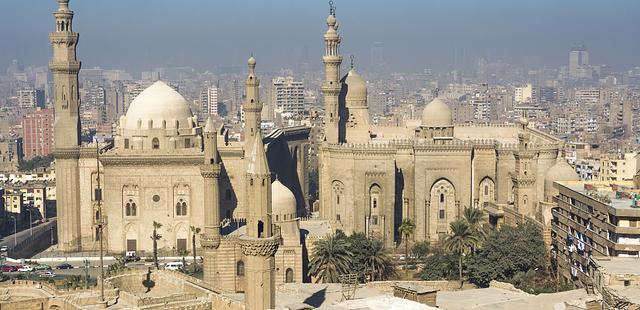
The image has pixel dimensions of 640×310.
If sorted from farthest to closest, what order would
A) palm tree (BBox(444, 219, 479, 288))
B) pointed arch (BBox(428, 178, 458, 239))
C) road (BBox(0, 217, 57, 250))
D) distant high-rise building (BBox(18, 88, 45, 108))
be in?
distant high-rise building (BBox(18, 88, 45, 108))
road (BBox(0, 217, 57, 250))
pointed arch (BBox(428, 178, 458, 239))
palm tree (BBox(444, 219, 479, 288))

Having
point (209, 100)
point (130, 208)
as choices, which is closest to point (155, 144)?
point (130, 208)

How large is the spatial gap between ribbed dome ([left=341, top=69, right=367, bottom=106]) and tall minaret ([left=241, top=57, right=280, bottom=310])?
23.9m

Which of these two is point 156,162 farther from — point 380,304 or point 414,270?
point 380,304

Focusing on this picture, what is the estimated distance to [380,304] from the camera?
24.0 m

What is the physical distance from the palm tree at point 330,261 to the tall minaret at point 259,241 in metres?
9.72

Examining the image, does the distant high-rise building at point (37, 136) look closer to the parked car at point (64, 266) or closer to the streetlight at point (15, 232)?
the streetlight at point (15, 232)

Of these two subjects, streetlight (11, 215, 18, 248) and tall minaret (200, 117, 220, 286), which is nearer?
tall minaret (200, 117, 220, 286)

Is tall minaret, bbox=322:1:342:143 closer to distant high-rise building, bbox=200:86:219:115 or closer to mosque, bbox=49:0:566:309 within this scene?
mosque, bbox=49:0:566:309

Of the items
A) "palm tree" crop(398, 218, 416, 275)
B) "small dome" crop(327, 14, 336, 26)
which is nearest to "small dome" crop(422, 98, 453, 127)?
"palm tree" crop(398, 218, 416, 275)

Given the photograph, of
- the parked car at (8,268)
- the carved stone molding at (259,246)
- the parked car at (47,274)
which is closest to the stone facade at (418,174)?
the parked car at (47,274)

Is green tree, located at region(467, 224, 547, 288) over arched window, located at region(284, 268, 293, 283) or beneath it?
over

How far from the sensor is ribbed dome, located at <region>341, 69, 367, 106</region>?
48094mm

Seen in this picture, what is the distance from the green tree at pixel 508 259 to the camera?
112 feet

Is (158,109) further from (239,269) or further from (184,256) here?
(239,269)
